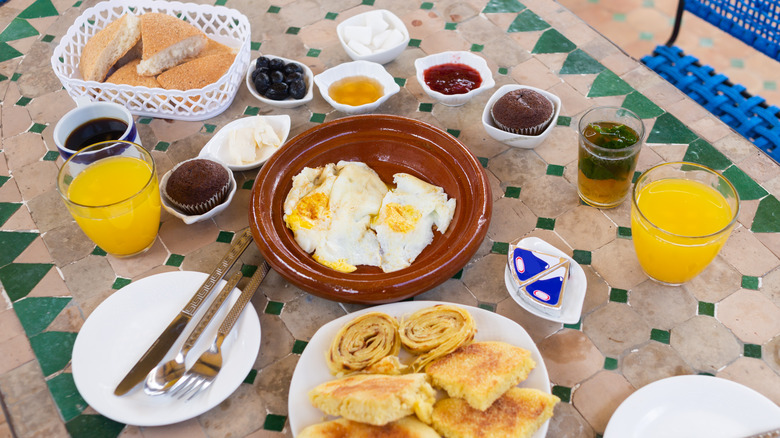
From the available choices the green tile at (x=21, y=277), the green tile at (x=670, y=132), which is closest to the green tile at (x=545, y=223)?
the green tile at (x=670, y=132)

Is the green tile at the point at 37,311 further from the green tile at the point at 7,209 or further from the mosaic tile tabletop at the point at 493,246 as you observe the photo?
the green tile at the point at 7,209

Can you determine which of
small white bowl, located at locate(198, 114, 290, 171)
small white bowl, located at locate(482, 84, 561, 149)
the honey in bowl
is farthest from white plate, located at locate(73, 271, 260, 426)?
small white bowl, located at locate(482, 84, 561, 149)

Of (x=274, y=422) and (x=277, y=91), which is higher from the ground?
(x=277, y=91)

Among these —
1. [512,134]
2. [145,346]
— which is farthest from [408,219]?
[145,346]

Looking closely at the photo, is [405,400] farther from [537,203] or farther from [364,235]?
[537,203]

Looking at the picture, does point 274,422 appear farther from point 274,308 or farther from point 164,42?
point 164,42

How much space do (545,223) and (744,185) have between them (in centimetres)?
70

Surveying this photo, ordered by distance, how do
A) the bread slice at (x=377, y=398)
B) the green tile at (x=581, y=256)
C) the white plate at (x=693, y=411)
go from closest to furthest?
1. the bread slice at (x=377, y=398)
2. the white plate at (x=693, y=411)
3. the green tile at (x=581, y=256)

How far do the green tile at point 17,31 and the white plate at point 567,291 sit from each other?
260cm

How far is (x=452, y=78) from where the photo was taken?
247 centimetres

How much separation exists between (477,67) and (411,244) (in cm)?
94

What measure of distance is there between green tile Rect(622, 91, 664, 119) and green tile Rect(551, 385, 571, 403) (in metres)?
1.18

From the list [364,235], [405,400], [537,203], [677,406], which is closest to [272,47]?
[364,235]

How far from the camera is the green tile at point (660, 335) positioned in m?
1.78
